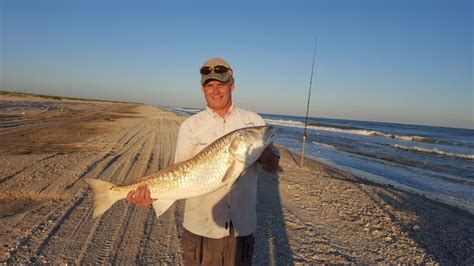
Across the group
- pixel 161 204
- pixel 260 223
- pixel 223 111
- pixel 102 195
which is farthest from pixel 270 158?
pixel 260 223

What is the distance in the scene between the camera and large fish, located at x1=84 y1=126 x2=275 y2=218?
9.23 feet

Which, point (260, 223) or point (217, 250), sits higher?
point (217, 250)

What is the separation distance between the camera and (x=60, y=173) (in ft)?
29.2

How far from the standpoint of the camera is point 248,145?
2824mm

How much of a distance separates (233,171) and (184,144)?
1.87 feet

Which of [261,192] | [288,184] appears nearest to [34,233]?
[261,192]

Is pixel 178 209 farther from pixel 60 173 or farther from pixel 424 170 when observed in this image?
pixel 424 170

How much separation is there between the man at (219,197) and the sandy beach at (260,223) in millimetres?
2131

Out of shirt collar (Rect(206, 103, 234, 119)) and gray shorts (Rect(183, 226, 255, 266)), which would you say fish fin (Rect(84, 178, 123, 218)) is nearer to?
gray shorts (Rect(183, 226, 255, 266))

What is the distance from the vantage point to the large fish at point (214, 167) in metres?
2.81

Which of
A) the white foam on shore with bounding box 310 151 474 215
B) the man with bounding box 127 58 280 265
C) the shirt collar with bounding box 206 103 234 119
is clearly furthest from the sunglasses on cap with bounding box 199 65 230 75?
the white foam on shore with bounding box 310 151 474 215

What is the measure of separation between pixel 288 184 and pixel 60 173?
686cm

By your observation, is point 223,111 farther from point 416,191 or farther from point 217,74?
point 416,191

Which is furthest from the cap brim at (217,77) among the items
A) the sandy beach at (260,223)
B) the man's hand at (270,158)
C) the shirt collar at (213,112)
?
the sandy beach at (260,223)
